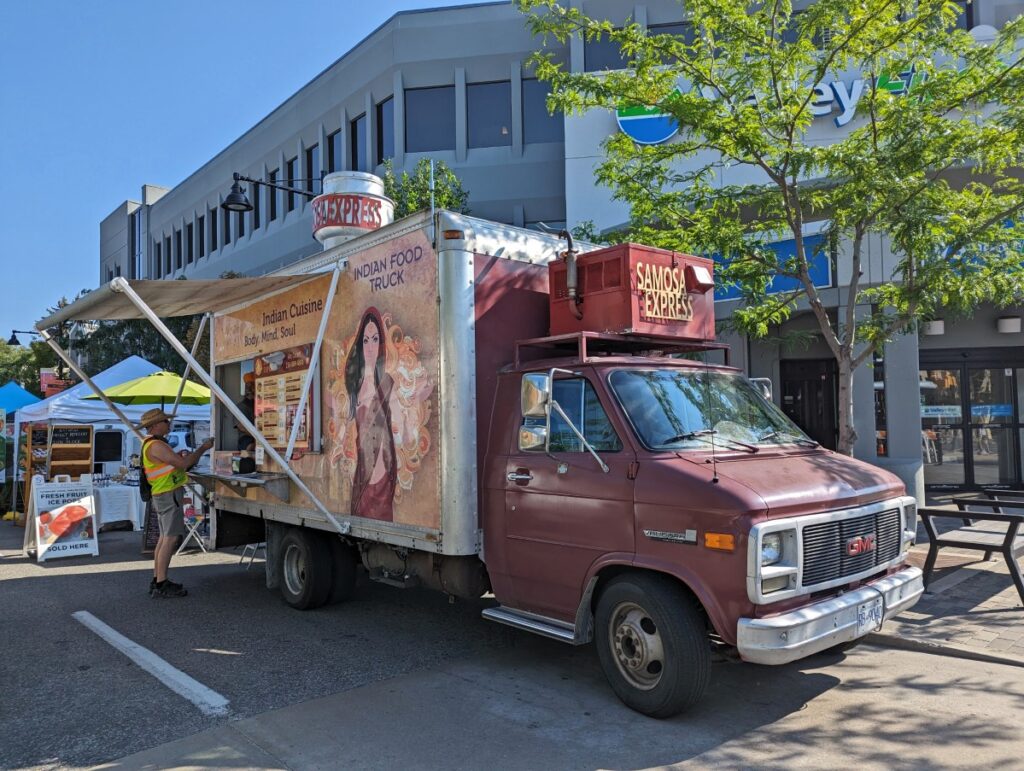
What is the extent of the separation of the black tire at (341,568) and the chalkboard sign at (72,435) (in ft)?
31.0

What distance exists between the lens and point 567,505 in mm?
4871

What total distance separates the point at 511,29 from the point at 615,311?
18.6 m

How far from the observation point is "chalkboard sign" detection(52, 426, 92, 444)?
45.9 ft

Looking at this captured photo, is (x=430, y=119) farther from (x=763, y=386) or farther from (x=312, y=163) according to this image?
(x=763, y=386)

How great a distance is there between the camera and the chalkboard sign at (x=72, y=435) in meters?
14.0

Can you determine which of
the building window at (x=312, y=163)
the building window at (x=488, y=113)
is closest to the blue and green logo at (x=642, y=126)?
the building window at (x=488, y=113)

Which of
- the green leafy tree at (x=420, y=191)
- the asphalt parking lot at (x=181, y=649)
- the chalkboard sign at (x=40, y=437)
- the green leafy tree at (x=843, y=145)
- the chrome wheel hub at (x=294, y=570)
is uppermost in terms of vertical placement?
the green leafy tree at (x=420, y=191)

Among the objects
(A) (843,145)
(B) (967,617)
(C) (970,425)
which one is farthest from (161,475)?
(C) (970,425)

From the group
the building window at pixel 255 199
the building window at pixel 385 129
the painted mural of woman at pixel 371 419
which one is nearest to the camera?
the painted mural of woman at pixel 371 419

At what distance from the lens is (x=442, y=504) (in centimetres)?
538

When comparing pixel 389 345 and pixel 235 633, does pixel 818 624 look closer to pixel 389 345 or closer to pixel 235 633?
pixel 389 345

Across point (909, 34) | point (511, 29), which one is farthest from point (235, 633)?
point (511, 29)

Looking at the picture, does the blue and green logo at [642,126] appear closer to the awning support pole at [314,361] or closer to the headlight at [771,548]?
the awning support pole at [314,361]

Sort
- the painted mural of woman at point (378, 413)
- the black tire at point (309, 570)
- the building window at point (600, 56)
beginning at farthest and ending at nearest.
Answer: the building window at point (600, 56) < the black tire at point (309, 570) < the painted mural of woman at point (378, 413)
